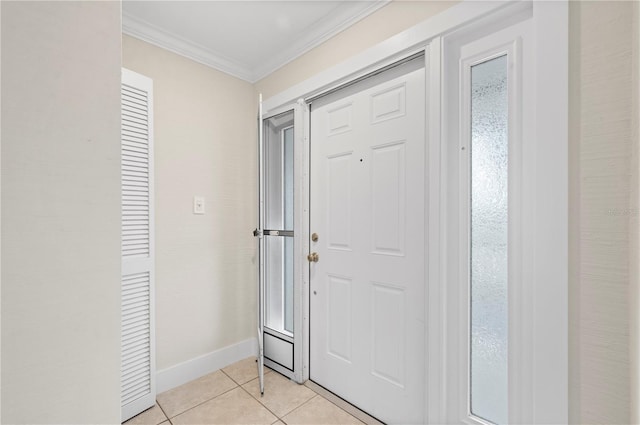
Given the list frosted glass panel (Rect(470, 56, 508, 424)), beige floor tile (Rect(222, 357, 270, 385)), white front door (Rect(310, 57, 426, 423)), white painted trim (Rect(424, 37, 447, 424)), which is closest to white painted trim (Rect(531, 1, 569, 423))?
frosted glass panel (Rect(470, 56, 508, 424))

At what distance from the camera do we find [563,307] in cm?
106

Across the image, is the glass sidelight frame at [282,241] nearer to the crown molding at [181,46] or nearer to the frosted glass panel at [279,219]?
the frosted glass panel at [279,219]

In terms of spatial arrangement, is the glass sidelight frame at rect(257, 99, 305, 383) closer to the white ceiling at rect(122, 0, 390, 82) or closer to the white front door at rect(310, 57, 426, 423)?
the white front door at rect(310, 57, 426, 423)

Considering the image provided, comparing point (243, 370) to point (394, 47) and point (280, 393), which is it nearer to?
point (280, 393)

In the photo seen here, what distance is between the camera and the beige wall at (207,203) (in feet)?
6.70

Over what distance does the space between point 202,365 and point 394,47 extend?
2464mm

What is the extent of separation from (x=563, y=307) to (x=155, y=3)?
2535 millimetres

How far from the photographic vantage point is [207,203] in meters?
2.27

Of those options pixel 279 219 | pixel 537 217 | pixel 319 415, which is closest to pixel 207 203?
pixel 279 219

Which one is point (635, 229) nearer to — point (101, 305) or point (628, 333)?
point (628, 333)

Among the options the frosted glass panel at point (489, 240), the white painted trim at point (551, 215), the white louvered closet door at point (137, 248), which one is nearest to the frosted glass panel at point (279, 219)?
the white louvered closet door at point (137, 248)

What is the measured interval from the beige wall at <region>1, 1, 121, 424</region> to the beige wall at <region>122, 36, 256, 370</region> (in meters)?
1.77

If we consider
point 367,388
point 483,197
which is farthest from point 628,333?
point 367,388

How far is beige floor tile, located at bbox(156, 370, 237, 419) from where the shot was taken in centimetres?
182
